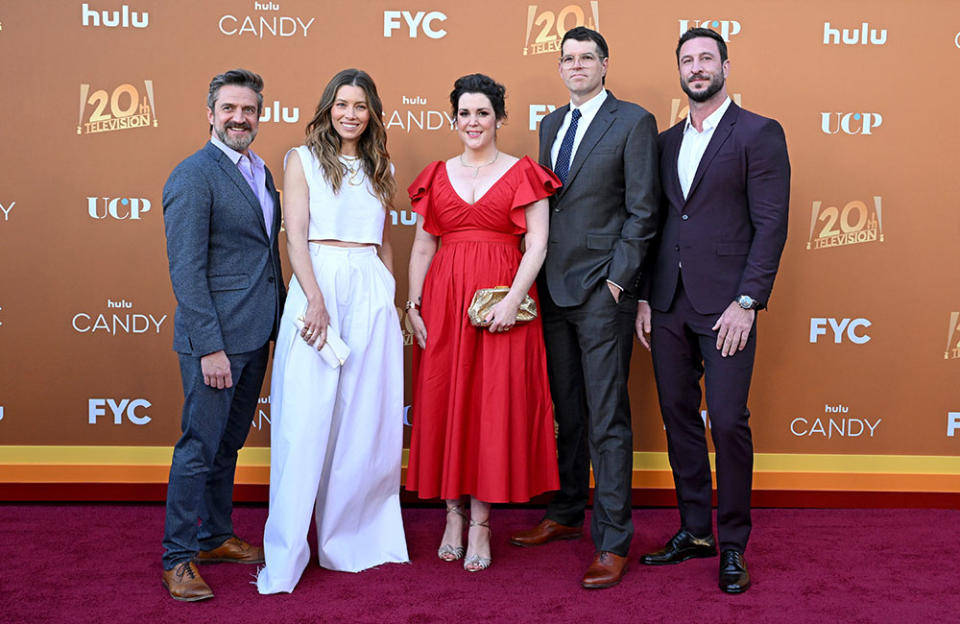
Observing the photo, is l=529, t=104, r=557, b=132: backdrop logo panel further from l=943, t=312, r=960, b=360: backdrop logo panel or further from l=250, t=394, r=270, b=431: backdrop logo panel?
l=943, t=312, r=960, b=360: backdrop logo panel

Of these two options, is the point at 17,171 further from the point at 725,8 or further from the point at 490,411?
the point at 725,8

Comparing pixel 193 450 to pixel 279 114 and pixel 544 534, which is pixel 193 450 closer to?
pixel 544 534

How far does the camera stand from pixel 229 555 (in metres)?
2.94

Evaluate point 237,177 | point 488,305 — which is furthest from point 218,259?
point 488,305

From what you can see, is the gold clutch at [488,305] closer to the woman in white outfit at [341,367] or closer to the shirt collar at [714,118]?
the woman in white outfit at [341,367]

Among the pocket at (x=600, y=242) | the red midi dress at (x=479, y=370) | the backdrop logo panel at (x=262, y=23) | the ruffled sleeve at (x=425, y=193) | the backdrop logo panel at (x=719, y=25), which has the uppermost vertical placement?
the backdrop logo panel at (x=719, y=25)

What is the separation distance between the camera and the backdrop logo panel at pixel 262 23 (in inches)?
143

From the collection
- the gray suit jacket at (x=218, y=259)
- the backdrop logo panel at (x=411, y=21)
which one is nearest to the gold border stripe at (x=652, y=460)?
the gray suit jacket at (x=218, y=259)

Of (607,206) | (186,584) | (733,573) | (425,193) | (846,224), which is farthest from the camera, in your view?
(846,224)

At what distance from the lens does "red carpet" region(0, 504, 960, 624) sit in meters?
2.51

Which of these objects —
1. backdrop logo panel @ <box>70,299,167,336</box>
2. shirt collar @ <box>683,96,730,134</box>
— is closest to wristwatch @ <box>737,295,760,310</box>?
shirt collar @ <box>683,96,730,134</box>

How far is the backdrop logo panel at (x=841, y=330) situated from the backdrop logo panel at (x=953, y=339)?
39 centimetres

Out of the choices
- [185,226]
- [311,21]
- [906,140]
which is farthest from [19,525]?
[906,140]

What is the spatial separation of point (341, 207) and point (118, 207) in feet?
5.14
